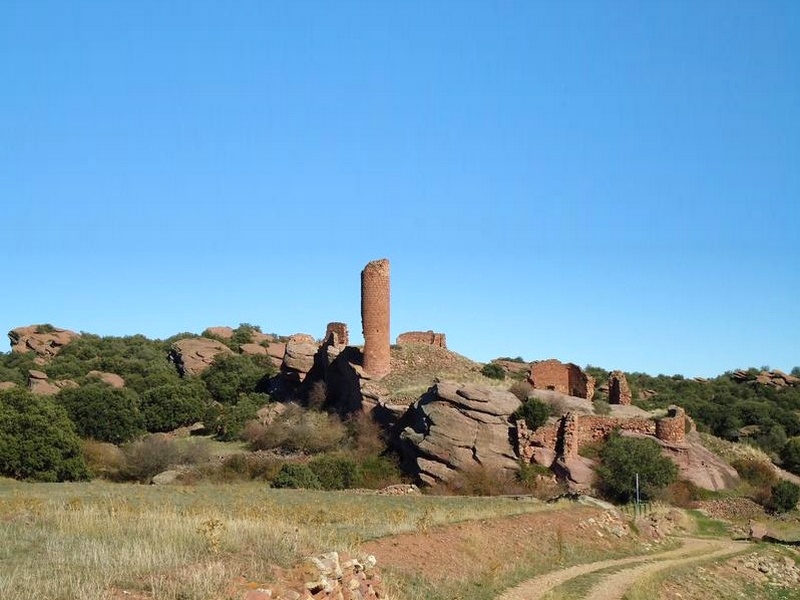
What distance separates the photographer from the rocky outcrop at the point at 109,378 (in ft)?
216

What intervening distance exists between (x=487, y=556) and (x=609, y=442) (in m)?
18.1

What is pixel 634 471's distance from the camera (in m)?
31.9

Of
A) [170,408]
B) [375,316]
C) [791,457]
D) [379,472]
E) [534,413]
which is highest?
[375,316]

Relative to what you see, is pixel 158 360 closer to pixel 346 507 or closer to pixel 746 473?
pixel 746 473

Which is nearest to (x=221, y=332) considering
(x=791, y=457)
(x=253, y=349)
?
(x=253, y=349)

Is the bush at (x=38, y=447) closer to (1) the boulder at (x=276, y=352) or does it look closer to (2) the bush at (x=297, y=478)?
(2) the bush at (x=297, y=478)

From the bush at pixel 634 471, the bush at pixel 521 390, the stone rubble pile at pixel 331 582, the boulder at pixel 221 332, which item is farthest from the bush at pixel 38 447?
the boulder at pixel 221 332

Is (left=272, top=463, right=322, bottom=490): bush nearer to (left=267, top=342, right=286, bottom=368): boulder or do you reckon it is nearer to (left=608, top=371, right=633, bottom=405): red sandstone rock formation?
(left=608, top=371, right=633, bottom=405): red sandstone rock formation

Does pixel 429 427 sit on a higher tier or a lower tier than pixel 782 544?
higher

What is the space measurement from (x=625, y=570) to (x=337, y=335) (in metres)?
33.3

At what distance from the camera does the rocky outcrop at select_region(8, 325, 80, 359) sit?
86.4 metres

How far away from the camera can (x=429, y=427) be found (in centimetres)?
3634

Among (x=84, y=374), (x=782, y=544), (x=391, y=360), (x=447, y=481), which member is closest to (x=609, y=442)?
(x=447, y=481)

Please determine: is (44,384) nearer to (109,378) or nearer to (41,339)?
(109,378)
